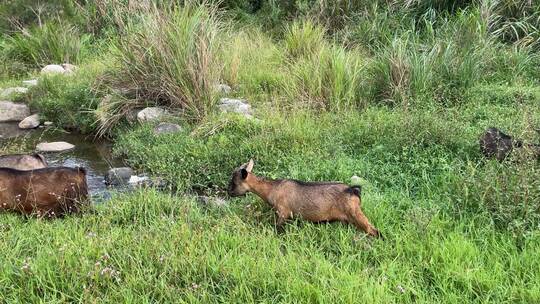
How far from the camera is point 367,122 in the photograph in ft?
21.2

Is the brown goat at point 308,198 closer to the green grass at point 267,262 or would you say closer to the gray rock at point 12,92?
the green grass at point 267,262

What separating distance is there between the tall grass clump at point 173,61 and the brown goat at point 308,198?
2915 mm

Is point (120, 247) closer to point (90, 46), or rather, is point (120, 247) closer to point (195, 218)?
point (195, 218)

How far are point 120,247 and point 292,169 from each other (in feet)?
7.31

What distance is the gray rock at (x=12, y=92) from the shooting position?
10.1 meters

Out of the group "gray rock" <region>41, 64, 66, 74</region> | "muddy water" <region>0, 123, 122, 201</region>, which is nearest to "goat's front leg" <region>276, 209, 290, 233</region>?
"muddy water" <region>0, 123, 122, 201</region>

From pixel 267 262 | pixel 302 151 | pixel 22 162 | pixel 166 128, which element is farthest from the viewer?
pixel 166 128

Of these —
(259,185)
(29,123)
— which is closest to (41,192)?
(259,185)

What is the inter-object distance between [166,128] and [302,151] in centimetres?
233

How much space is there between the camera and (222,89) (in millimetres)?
8484

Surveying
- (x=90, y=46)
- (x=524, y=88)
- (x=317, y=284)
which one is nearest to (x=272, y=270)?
(x=317, y=284)

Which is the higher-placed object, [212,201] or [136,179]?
[212,201]

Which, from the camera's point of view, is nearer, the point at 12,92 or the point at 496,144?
the point at 496,144

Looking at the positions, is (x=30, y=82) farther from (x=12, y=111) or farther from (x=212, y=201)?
(x=212, y=201)
